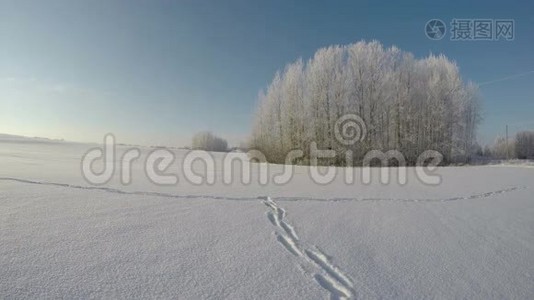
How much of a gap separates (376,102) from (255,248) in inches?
661

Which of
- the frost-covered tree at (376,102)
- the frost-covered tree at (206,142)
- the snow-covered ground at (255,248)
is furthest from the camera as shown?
the frost-covered tree at (206,142)

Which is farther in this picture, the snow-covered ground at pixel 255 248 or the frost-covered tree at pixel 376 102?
the frost-covered tree at pixel 376 102

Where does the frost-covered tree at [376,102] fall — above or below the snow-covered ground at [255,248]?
above

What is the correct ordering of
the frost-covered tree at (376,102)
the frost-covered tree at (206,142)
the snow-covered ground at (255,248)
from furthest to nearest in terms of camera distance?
the frost-covered tree at (206,142) → the frost-covered tree at (376,102) → the snow-covered ground at (255,248)

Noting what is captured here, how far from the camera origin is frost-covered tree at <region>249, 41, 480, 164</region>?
59.6 feet

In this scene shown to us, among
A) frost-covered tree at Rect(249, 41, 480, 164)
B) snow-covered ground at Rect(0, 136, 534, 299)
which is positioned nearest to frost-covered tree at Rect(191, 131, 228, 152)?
frost-covered tree at Rect(249, 41, 480, 164)

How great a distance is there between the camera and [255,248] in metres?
2.87

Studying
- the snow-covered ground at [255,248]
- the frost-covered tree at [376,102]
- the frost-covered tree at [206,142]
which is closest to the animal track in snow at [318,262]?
the snow-covered ground at [255,248]

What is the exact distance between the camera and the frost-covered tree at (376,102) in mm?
18172

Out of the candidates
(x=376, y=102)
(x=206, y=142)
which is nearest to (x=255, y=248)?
(x=376, y=102)

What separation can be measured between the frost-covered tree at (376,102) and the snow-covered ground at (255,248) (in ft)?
45.3

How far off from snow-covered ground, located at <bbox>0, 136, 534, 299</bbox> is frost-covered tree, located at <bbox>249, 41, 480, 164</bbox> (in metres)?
13.8

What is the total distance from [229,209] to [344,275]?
2.15m

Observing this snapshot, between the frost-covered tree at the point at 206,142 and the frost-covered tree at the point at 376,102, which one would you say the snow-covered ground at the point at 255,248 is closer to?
the frost-covered tree at the point at 376,102
